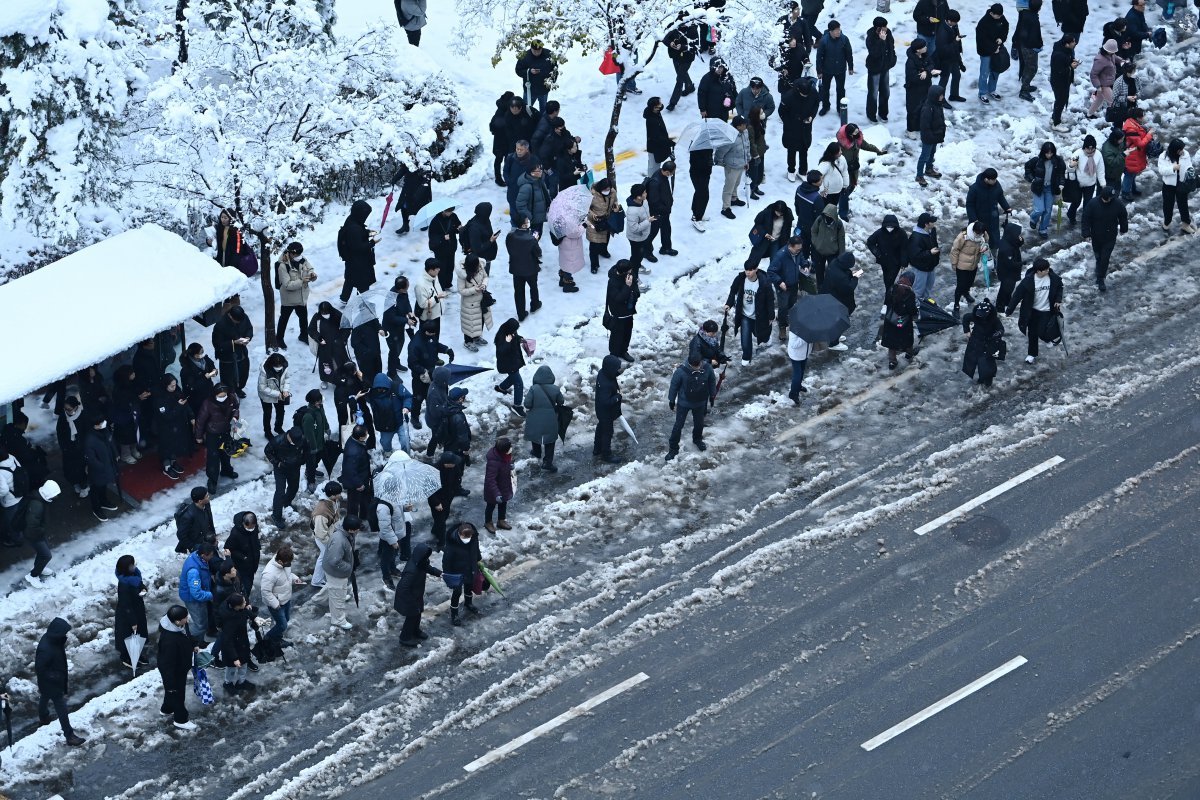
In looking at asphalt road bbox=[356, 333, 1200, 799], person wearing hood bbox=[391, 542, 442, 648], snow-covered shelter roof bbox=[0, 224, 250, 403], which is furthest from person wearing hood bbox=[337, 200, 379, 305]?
asphalt road bbox=[356, 333, 1200, 799]

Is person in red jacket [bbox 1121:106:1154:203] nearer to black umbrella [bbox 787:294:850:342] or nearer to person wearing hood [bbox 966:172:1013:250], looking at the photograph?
person wearing hood [bbox 966:172:1013:250]

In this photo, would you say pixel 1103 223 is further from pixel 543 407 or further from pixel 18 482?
pixel 18 482

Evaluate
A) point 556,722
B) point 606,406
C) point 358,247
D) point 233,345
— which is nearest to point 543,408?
point 606,406

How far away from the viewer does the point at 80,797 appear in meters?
18.4

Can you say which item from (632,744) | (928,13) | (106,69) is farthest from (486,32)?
(632,744)

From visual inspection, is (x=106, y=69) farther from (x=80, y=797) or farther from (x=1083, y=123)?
(x=1083, y=123)

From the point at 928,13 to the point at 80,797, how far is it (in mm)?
19169

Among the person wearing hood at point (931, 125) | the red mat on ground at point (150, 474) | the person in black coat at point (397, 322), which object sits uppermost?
the person wearing hood at point (931, 125)

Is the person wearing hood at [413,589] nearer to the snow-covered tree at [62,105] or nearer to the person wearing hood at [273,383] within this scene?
the person wearing hood at [273,383]

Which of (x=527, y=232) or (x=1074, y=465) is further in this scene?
(x=527, y=232)

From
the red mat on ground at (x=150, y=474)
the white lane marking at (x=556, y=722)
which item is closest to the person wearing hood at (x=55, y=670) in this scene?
the red mat on ground at (x=150, y=474)

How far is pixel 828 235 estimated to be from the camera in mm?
25125

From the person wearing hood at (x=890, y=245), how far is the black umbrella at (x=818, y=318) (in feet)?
6.88

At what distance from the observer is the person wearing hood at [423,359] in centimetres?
2331
